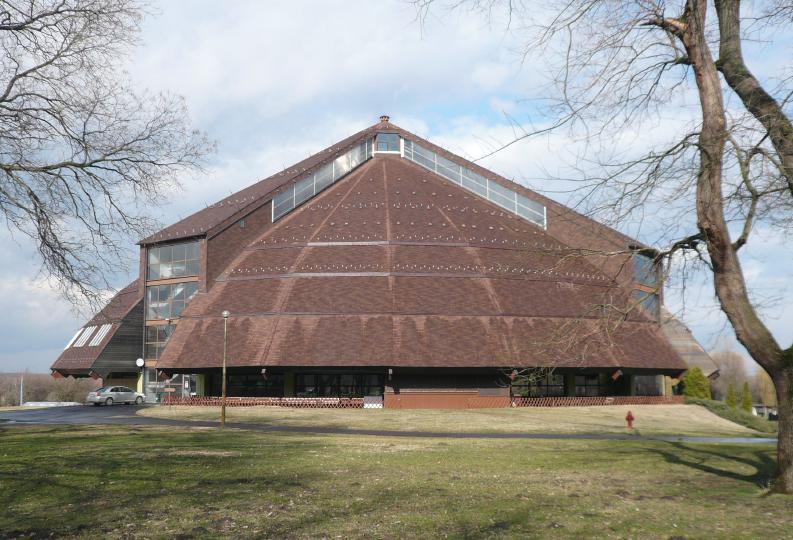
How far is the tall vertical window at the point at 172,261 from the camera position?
174 feet

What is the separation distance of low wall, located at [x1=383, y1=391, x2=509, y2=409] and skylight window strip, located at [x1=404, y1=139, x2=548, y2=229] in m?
19.2

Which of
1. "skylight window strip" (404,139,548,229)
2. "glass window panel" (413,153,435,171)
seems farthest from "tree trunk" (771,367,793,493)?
"glass window panel" (413,153,435,171)

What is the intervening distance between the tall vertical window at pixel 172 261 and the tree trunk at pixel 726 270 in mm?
44714

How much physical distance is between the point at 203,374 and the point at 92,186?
33.9 metres

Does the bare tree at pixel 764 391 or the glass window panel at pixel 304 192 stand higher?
the glass window panel at pixel 304 192

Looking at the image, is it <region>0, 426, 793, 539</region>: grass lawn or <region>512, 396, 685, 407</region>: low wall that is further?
<region>512, 396, 685, 407</region>: low wall

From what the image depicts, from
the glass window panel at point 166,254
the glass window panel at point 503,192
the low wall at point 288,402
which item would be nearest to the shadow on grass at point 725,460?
the low wall at point 288,402

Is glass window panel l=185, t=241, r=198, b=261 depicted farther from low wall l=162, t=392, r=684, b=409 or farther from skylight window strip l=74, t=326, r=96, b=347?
Answer: low wall l=162, t=392, r=684, b=409

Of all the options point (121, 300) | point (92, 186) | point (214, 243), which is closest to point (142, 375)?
point (121, 300)

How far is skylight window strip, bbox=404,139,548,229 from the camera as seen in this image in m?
59.3

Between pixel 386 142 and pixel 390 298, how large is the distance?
949 inches

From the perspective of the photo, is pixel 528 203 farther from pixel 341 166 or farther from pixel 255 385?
pixel 255 385

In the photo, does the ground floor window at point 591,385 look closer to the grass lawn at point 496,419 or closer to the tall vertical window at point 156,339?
the grass lawn at point 496,419

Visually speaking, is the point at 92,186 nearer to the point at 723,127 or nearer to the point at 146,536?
the point at 146,536
